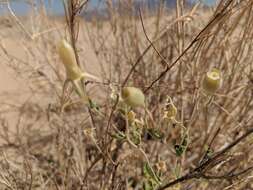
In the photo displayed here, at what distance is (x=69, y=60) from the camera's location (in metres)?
0.48

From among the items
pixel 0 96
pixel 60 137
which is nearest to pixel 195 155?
pixel 60 137

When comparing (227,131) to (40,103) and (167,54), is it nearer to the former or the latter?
(167,54)

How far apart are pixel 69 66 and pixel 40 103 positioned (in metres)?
2.31

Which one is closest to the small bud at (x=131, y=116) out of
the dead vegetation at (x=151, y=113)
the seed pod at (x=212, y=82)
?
the dead vegetation at (x=151, y=113)

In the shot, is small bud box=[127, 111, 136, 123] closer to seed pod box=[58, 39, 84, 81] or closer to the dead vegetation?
the dead vegetation

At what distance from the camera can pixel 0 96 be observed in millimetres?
3029

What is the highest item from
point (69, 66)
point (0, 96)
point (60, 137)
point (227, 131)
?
point (69, 66)

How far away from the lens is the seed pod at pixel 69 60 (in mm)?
475

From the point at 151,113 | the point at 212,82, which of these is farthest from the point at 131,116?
the point at 151,113

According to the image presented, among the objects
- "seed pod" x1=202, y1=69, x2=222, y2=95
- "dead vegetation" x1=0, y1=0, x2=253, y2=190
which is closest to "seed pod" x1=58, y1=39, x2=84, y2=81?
"dead vegetation" x1=0, y1=0, x2=253, y2=190

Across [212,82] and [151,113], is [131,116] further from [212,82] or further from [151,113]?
[151,113]

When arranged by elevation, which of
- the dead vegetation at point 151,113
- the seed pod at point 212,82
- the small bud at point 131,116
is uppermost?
the seed pod at point 212,82

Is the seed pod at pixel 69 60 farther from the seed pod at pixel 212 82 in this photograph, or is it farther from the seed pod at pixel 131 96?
the seed pod at pixel 212 82

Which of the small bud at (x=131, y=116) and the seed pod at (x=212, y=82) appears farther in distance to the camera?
the small bud at (x=131, y=116)
